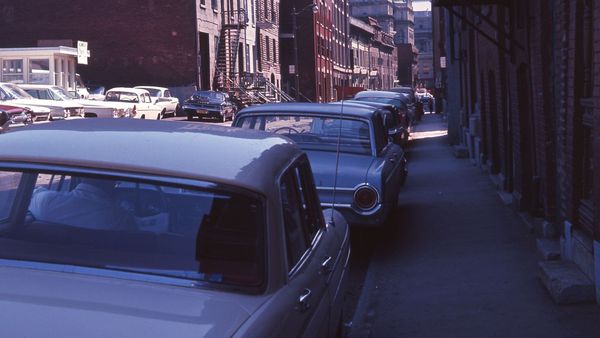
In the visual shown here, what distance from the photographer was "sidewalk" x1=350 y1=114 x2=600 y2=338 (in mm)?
7113

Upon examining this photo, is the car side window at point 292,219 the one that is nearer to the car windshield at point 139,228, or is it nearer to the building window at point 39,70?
the car windshield at point 139,228

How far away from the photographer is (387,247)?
10914 mm

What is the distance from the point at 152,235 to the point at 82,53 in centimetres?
4352

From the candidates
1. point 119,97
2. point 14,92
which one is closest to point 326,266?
point 14,92

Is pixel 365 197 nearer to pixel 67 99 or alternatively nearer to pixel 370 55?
pixel 67 99

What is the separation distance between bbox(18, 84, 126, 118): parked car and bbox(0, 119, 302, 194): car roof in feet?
99.0

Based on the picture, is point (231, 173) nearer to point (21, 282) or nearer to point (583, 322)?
point (21, 282)

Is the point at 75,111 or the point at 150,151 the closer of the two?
the point at 150,151

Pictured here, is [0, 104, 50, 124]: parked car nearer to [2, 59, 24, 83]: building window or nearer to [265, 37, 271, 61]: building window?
[2, 59, 24, 83]: building window

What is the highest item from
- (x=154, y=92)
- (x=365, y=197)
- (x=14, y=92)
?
(x=154, y=92)

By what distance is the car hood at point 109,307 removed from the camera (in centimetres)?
278

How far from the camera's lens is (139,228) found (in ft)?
12.0

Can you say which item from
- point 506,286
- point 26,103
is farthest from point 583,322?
point 26,103

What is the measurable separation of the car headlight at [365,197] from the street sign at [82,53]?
3745 cm
